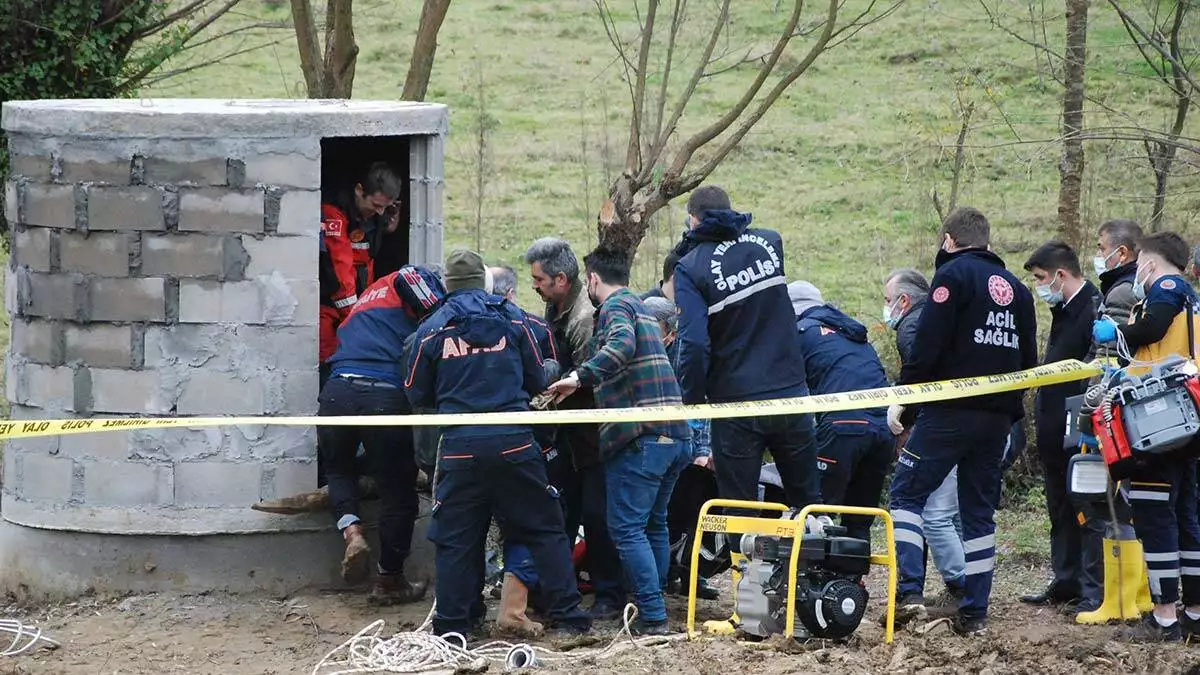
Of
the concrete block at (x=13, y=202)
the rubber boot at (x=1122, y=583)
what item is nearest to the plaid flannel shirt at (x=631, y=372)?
the rubber boot at (x=1122, y=583)

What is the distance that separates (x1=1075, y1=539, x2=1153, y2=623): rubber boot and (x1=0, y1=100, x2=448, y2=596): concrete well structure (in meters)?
3.94

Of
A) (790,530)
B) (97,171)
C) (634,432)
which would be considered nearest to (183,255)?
(97,171)

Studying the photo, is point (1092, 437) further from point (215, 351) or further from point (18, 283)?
point (18, 283)

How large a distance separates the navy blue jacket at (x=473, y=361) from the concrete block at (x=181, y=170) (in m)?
1.46

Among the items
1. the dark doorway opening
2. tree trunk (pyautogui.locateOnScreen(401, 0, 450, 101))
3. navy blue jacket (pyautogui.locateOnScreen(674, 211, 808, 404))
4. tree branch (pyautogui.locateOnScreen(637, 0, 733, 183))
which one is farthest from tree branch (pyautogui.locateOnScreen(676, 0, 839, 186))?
navy blue jacket (pyautogui.locateOnScreen(674, 211, 808, 404))

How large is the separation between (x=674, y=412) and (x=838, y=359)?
1.25 metres

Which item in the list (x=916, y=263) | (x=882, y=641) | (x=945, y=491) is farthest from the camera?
(x=916, y=263)

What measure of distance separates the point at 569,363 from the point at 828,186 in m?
12.6

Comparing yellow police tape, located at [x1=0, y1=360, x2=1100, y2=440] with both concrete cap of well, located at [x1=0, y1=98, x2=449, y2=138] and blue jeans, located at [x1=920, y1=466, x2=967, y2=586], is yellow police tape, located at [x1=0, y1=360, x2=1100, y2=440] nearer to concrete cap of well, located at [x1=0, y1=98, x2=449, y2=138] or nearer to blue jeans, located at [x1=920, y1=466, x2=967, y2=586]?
blue jeans, located at [x1=920, y1=466, x2=967, y2=586]

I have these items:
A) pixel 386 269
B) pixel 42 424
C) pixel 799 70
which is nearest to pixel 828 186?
pixel 799 70

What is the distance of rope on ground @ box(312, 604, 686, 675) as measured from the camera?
6.16 meters

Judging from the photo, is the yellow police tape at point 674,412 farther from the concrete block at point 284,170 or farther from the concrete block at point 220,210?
the concrete block at point 284,170

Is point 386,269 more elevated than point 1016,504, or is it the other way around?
point 386,269

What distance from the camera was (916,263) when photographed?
16094 millimetres
